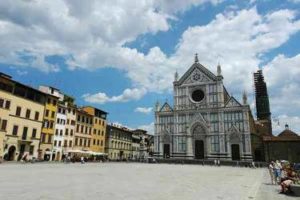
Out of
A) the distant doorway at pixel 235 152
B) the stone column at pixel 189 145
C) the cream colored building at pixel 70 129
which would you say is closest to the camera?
the cream colored building at pixel 70 129

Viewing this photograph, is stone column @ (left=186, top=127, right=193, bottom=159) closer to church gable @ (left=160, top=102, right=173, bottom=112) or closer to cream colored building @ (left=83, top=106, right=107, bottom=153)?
church gable @ (left=160, top=102, right=173, bottom=112)

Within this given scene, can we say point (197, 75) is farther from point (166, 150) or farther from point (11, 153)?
point (11, 153)

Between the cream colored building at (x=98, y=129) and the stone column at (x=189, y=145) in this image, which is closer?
the stone column at (x=189, y=145)

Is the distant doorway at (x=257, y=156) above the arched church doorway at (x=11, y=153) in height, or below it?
above

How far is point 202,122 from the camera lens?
5672 centimetres

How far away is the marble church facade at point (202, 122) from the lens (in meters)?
53.0

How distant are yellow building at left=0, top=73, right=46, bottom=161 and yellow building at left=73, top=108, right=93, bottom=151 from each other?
419 inches

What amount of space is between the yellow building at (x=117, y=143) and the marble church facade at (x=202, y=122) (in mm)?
14316

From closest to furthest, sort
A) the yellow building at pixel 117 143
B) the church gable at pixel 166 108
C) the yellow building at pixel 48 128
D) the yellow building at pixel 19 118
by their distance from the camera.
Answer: the yellow building at pixel 19 118 → the yellow building at pixel 48 128 → the church gable at pixel 166 108 → the yellow building at pixel 117 143

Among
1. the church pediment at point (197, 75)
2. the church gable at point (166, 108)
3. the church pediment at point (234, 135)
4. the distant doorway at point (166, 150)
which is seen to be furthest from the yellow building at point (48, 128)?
the church pediment at point (234, 135)

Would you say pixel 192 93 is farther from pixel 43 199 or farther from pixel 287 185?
pixel 43 199

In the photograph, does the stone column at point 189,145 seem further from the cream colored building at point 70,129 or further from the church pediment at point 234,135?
the cream colored building at point 70,129

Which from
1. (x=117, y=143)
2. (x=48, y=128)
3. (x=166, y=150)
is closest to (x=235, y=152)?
(x=166, y=150)

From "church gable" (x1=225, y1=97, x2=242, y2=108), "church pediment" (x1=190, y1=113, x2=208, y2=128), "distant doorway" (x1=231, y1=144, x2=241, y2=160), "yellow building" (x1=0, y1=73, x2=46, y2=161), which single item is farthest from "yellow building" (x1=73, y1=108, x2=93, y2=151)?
"distant doorway" (x1=231, y1=144, x2=241, y2=160)
